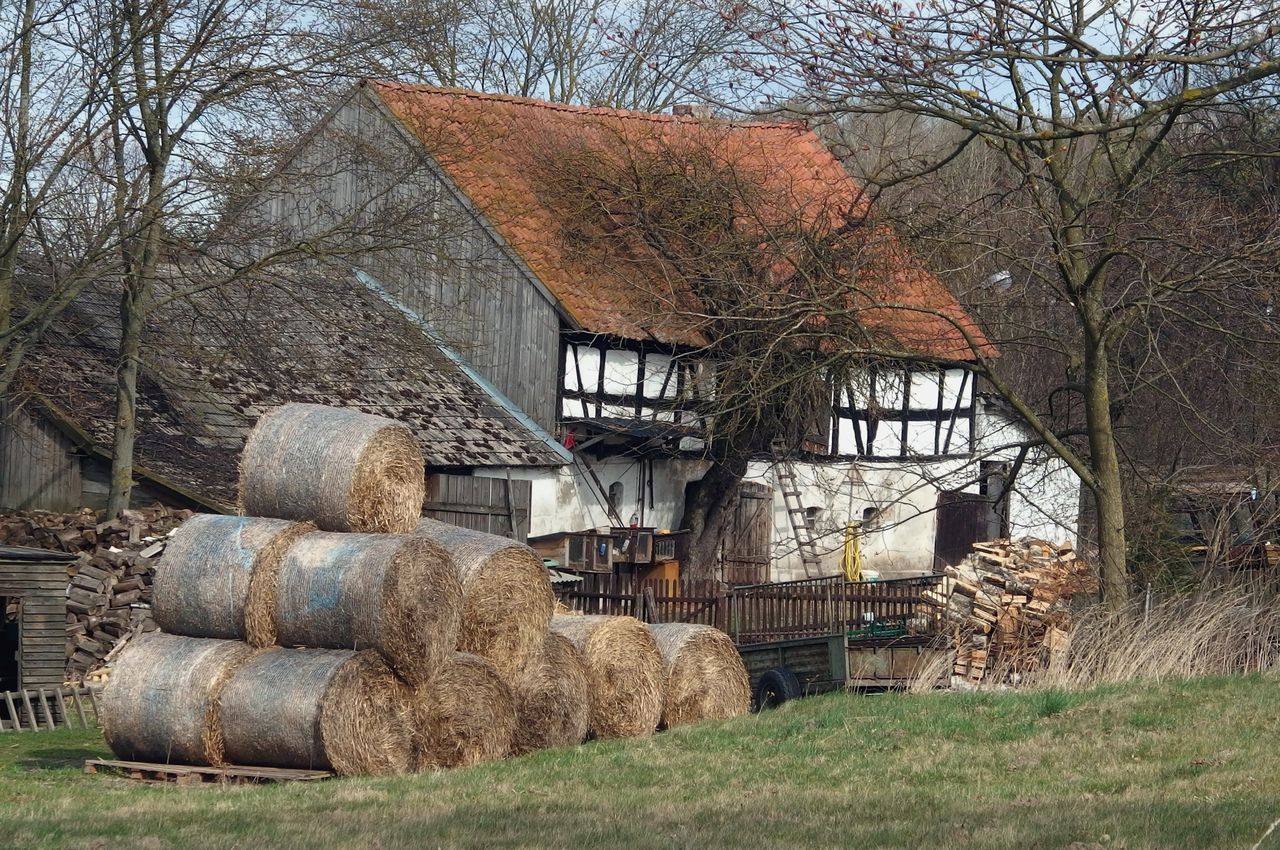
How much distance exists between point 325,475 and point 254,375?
11.8 metres

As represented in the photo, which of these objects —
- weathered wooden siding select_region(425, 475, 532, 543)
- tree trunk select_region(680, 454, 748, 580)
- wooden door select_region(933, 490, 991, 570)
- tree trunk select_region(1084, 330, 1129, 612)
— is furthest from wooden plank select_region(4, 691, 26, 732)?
wooden door select_region(933, 490, 991, 570)

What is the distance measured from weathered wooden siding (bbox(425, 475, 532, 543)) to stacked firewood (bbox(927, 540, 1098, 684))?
7423mm

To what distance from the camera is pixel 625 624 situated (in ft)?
45.3

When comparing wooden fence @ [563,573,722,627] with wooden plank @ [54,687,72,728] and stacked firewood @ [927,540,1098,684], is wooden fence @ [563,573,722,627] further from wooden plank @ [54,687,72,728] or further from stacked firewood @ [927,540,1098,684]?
wooden plank @ [54,687,72,728]

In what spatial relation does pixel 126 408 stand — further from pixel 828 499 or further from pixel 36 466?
pixel 828 499

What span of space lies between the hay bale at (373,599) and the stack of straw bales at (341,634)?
13 millimetres

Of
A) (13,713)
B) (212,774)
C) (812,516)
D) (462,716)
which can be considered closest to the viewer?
(212,774)

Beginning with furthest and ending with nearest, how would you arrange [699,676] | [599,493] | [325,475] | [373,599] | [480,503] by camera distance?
[599,493] < [480,503] < [699,676] < [325,475] < [373,599]

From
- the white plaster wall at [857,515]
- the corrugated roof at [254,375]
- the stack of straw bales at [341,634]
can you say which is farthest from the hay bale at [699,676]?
the white plaster wall at [857,515]

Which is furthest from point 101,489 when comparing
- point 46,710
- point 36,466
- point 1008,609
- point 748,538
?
point 748,538

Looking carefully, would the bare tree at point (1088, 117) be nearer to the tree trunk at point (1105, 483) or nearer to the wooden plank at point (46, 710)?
the tree trunk at point (1105, 483)

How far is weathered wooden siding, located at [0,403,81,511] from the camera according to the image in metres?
19.5

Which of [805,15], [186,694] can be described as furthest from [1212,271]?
[186,694]

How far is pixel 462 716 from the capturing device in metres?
11.8
